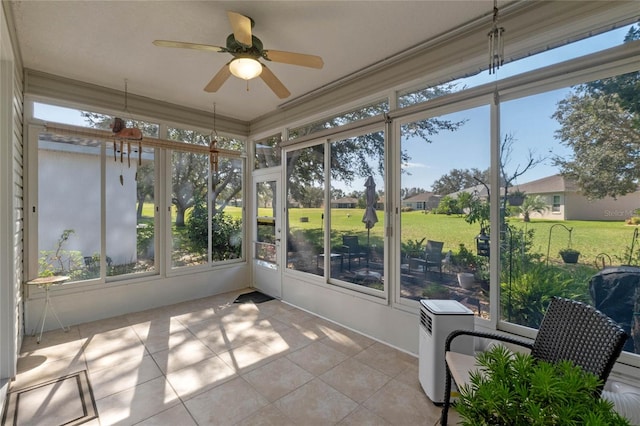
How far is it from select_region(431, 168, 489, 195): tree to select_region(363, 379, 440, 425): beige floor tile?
5.78ft

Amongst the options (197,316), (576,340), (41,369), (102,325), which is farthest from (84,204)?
(576,340)

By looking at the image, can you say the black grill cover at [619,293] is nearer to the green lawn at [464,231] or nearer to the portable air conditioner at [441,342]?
the green lawn at [464,231]

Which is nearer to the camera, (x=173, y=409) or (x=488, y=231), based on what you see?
(x=173, y=409)

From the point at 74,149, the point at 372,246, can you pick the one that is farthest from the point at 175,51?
the point at 372,246

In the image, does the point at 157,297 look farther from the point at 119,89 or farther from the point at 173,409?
the point at 119,89

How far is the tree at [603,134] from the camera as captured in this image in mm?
1827

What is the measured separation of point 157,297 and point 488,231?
435 cm

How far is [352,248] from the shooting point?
11.5 feet

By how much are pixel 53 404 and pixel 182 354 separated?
935 mm

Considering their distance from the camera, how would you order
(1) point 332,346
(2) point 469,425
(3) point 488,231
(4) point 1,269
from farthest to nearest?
(1) point 332,346
(3) point 488,231
(4) point 1,269
(2) point 469,425

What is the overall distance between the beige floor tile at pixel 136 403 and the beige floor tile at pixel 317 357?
106cm

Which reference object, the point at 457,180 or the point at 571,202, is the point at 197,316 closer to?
the point at 457,180

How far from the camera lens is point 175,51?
9.17 feet

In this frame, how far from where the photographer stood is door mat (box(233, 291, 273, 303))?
14.3 feet
